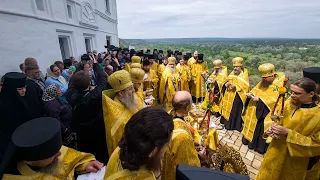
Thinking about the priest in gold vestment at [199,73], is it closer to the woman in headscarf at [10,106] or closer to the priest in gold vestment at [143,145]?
the woman in headscarf at [10,106]

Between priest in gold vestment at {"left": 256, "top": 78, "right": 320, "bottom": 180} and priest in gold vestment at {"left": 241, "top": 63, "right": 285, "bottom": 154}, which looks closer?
priest in gold vestment at {"left": 256, "top": 78, "right": 320, "bottom": 180}

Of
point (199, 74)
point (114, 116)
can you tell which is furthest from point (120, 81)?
point (199, 74)

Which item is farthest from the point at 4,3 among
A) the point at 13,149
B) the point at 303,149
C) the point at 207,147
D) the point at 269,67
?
the point at 303,149

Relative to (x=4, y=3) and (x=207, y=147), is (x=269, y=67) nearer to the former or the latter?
(x=207, y=147)

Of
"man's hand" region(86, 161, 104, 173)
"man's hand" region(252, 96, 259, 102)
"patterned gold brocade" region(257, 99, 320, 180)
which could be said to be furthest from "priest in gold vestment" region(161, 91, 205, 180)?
"man's hand" region(252, 96, 259, 102)

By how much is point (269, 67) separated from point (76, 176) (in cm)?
412

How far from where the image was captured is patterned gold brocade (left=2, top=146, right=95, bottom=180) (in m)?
1.39

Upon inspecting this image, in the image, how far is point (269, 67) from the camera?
13.1ft

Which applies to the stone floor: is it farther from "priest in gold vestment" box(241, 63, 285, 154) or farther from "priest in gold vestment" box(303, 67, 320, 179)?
"priest in gold vestment" box(303, 67, 320, 179)

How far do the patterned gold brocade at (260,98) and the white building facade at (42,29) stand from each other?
6.78m

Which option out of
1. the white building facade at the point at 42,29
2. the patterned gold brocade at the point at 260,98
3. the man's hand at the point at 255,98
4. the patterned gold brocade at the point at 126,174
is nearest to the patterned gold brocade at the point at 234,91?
the patterned gold brocade at the point at 260,98

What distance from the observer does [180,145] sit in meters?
1.70

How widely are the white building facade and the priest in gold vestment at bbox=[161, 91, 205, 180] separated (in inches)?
224

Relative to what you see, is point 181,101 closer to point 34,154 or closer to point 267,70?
point 34,154
